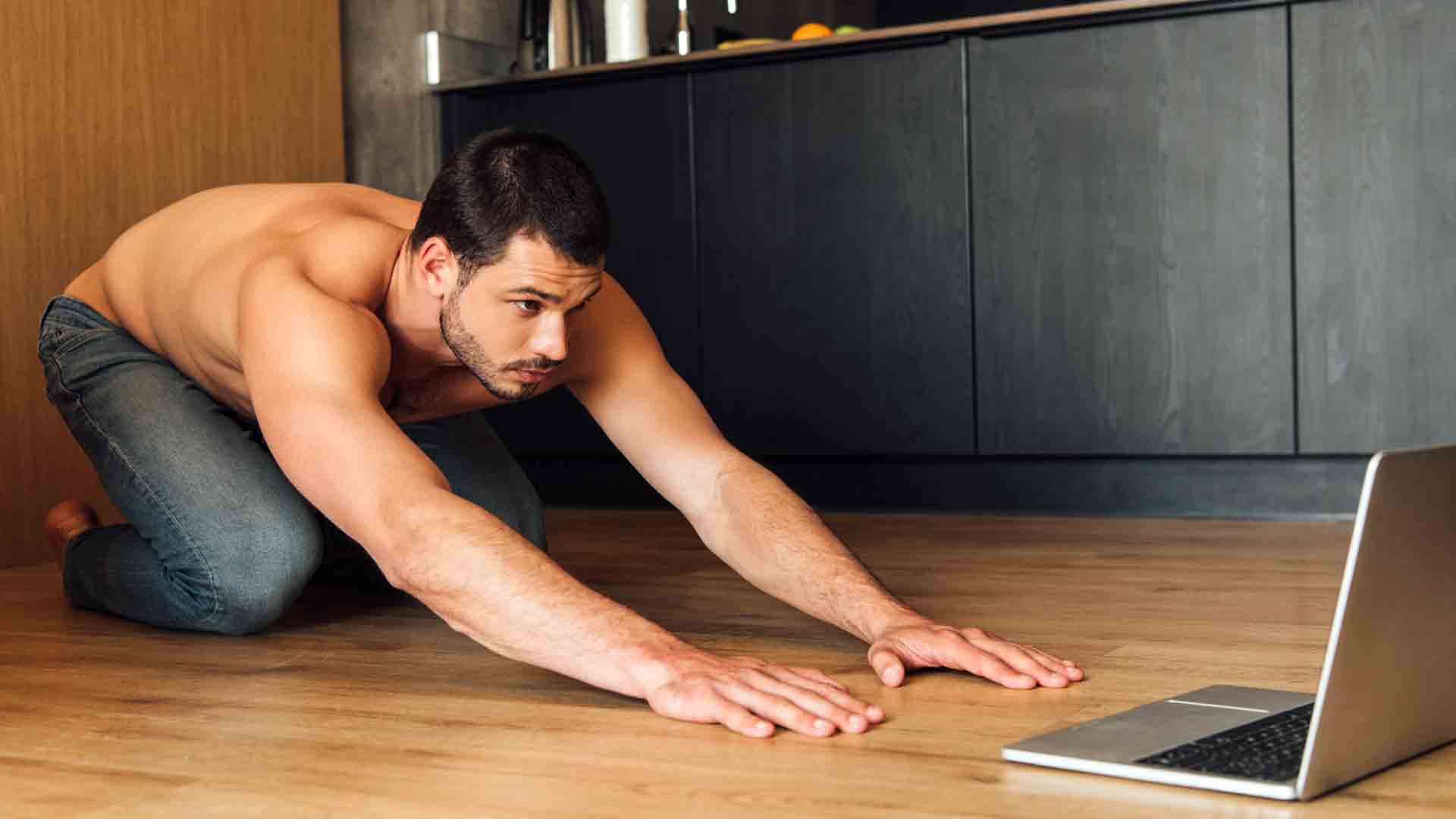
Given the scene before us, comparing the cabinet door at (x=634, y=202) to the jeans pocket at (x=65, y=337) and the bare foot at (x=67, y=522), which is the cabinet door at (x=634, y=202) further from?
the jeans pocket at (x=65, y=337)

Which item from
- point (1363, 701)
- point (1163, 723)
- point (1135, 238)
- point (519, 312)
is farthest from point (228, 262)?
point (1135, 238)

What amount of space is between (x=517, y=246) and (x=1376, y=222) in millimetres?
1911

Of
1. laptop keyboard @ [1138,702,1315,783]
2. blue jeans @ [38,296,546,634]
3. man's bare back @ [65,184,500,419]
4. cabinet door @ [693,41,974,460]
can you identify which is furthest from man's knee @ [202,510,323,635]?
cabinet door @ [693,41,974,460]

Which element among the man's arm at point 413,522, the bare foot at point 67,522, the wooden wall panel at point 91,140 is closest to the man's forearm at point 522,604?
the man's arm at point 413,522

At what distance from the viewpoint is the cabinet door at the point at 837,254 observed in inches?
126

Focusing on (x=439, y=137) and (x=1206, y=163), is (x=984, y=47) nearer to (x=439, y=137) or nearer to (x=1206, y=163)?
(x=1206, y=163)

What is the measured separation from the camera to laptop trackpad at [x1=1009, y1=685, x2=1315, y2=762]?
121cm

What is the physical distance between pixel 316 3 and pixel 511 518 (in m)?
1.72

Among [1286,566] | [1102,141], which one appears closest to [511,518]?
[1286,566]

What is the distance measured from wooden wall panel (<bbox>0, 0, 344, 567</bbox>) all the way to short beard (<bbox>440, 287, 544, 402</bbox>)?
4.33 ft

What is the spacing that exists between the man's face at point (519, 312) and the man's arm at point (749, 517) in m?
0.18

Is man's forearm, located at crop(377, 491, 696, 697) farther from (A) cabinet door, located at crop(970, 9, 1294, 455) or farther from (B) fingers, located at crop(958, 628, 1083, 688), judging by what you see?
(A) cabinet door, located at crop(970, 9, 1294, 455)

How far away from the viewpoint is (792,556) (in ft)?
5.49

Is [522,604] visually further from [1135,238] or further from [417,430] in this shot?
[1135,238]
